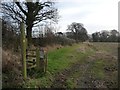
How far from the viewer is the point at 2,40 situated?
632 inches

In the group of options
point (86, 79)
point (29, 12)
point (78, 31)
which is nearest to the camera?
point (86, 79)

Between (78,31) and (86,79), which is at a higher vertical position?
(78,31)

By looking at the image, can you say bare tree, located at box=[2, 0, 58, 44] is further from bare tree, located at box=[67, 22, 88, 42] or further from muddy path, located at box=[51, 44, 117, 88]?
bare tree, located at box=[67, 22, 88, 42]

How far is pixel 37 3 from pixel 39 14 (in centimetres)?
137

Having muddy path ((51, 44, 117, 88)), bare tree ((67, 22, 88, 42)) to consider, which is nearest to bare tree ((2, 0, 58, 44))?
muddy path ((51, 44, 117, 88))

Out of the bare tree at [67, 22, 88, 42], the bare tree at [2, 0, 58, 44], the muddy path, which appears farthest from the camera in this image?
the bare tree at [67, 22, 88, 42]

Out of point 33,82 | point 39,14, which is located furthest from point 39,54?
point 39,14

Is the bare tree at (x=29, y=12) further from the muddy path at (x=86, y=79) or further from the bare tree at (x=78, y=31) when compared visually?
the bare tree at (x=78, y=31)

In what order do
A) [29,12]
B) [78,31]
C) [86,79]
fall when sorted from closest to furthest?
1. [86,79]
2. [29,12]
3. [78,31]

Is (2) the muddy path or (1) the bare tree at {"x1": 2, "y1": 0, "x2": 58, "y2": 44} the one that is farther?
(1) the bare tree at {"x1": 2, "y1": 0, "x2": 58, "y2": 44}

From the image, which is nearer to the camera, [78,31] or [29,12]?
[29,12]

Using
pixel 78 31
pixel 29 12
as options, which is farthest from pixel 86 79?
pixel 78 31

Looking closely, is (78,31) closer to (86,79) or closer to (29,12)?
(29,12)

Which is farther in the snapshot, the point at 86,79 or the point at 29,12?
the point at 29,12
